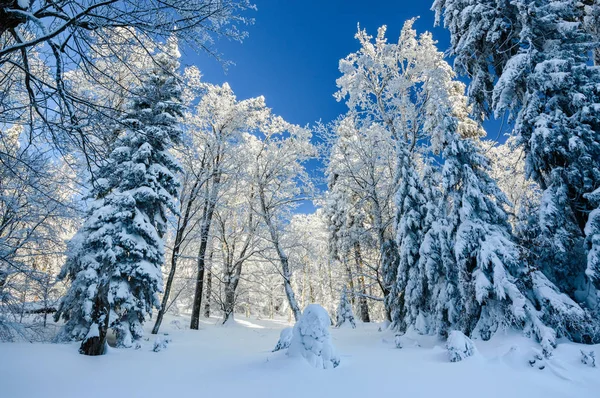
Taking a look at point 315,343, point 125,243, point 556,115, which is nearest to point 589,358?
point 315,343

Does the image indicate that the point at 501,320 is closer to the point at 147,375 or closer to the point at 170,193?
the point at 147,375

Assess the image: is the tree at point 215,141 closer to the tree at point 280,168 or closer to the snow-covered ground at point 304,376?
the tree at point 280,168

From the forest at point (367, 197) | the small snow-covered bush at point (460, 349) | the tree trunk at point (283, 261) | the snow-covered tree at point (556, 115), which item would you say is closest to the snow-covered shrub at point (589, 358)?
the forest at point (367, 197)

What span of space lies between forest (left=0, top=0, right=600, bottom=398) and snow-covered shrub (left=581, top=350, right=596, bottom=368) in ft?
0.11

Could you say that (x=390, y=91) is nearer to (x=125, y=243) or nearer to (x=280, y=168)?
(x=280, y=168)

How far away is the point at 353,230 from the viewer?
16969 millimetres

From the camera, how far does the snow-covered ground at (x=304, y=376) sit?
3879 mm

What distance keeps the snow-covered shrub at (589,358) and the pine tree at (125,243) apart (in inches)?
338

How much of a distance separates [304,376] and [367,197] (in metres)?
8.51

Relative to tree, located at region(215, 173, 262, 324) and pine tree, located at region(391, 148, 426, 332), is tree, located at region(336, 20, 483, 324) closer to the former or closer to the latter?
pine tree, located at region(391, 148, 426, 332)

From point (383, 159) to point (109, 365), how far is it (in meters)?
11.5

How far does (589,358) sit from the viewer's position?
13.6 ft

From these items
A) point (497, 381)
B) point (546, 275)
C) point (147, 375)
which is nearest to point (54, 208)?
point (147, 375)

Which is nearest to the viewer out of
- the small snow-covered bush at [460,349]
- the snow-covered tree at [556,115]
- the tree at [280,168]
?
the small snow-covered bush at [460,349]
